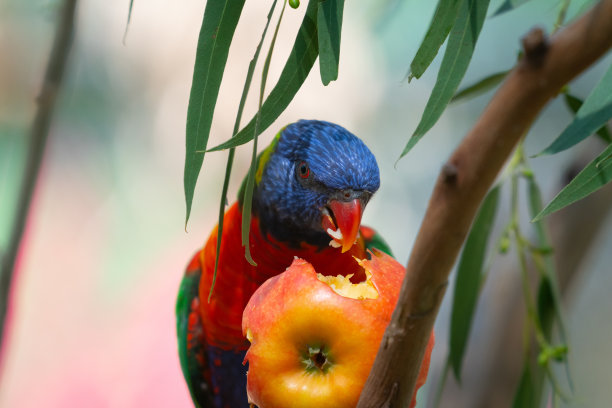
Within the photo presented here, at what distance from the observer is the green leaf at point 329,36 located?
55 cm

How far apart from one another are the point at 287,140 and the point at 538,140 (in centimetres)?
200

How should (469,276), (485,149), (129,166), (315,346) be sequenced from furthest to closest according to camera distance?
(129,166) → (469,276) → (315,346) → (485,149)

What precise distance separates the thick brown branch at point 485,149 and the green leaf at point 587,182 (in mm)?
209

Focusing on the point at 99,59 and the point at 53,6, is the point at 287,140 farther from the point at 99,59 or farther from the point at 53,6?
the point at 99,59

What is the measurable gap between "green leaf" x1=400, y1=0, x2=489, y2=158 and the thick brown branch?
5.5 inches

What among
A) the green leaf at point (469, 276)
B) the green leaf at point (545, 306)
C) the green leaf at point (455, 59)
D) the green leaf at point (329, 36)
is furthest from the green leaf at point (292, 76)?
the green leaf at point (545, 306)

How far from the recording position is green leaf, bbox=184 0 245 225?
0.56 meters

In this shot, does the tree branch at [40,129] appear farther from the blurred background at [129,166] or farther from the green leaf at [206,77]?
the blurred background at [129,166]

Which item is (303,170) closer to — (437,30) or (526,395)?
(437,30)

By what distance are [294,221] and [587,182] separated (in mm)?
445

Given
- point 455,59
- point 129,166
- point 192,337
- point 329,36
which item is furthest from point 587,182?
point 129,166

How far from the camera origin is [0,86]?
2.48 meters

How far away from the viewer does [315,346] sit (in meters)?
0.53

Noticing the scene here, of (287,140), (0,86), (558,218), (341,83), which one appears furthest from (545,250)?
(0,86)
